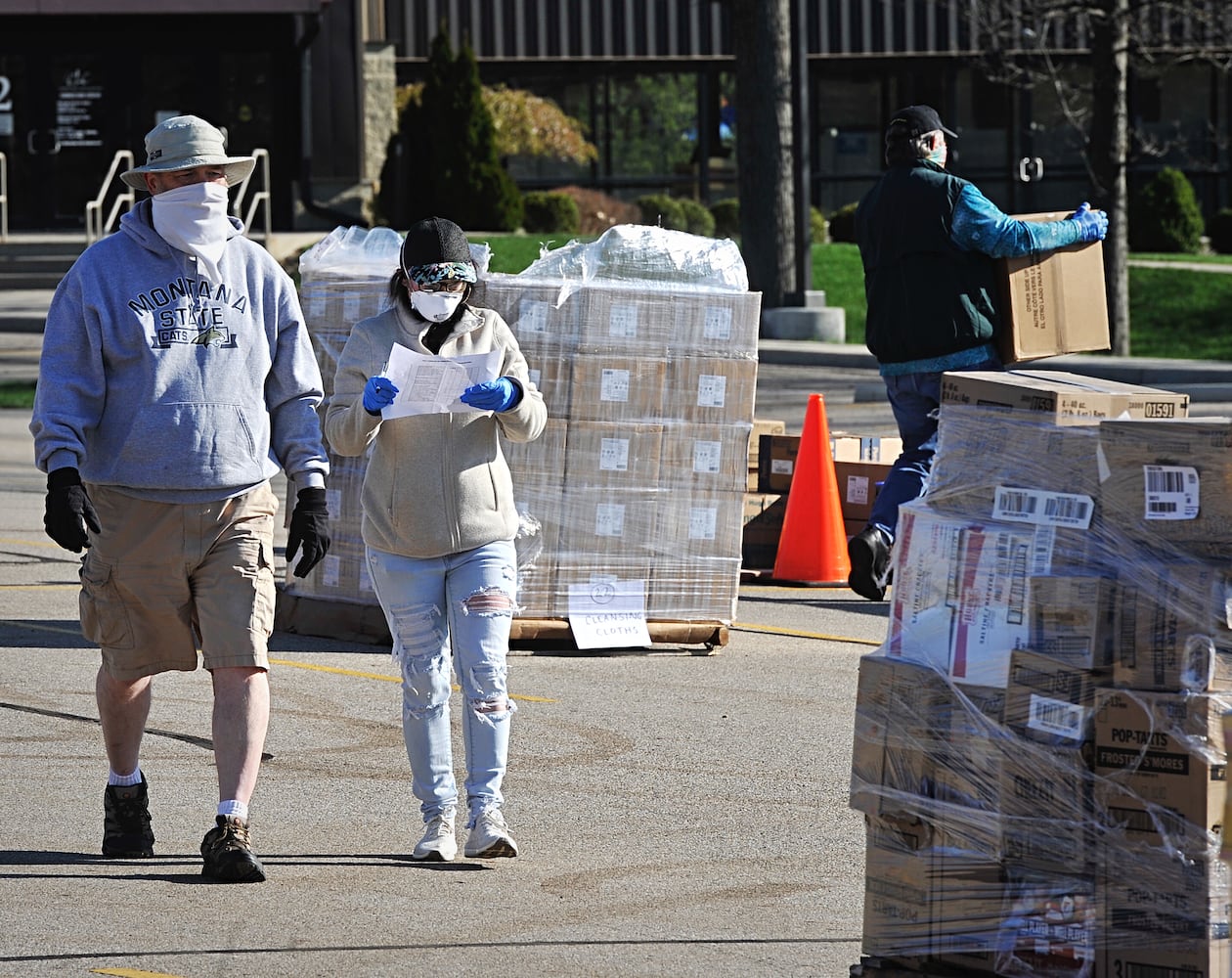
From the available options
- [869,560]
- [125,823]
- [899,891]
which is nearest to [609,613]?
[869,560]

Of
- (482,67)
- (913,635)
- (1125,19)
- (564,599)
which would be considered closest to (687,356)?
(564,599)

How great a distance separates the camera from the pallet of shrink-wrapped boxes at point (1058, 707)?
13.0ft

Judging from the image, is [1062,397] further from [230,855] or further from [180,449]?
[230,855]

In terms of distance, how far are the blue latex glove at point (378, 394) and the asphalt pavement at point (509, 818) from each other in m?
1.26

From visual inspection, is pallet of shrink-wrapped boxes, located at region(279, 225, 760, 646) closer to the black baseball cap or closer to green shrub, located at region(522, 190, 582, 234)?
the black baseball cap

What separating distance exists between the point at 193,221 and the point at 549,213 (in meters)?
26.6

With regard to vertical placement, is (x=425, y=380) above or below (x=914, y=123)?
below

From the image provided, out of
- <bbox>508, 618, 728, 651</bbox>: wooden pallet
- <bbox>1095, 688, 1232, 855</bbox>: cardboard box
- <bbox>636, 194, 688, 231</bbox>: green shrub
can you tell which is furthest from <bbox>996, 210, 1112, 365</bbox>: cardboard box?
<bbox>636, 194, 688, 231</bbox>: green shrub

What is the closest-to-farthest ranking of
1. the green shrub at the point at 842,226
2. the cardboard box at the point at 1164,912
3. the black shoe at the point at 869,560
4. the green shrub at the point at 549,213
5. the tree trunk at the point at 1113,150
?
the cardboard box at the point at 1164,912
the black shoe at the point at 869,560
the tree trunk at the point at 1113,150
the green shrub at the point at 549,213
the green shrub at the point at 842,226

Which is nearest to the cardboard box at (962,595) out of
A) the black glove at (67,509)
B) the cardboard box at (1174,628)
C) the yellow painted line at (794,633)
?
the cardboard box at (1174,628)

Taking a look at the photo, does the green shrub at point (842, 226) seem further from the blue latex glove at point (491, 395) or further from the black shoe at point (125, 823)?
the black shoe at point (125, 823)

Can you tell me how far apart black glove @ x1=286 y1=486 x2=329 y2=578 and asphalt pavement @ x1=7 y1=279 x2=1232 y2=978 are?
2.81 ft

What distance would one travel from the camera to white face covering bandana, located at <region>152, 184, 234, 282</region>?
17.6ft

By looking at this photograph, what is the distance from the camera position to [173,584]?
5422mm
